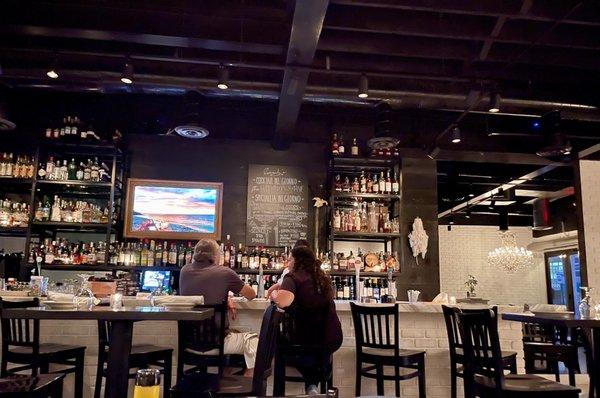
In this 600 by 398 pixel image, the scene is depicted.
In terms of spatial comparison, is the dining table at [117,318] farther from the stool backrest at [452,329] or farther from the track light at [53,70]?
the track light at [53,70]

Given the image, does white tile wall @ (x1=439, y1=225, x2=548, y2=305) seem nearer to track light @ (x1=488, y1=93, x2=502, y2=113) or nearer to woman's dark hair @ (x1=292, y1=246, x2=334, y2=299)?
track light @ (x1=488, y1=93, x2=502, y2=113)

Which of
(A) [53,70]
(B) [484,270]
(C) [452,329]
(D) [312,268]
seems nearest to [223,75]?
(A) [53,70]

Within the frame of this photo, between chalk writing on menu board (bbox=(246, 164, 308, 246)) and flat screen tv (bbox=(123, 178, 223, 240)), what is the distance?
0.45 metres

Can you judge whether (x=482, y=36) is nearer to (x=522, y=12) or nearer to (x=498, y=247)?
(x=522, y=12)

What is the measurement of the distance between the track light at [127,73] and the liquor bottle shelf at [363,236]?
2.84m

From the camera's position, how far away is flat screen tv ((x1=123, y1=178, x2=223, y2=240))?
6.05m

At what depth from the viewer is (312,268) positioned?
11.7 ft

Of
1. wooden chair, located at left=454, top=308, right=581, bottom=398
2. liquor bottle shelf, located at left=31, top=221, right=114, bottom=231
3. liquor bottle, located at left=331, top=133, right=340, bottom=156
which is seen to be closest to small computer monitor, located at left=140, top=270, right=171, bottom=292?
liquor bottle shelf, located at left=31, top=221, right=114, bottom=231

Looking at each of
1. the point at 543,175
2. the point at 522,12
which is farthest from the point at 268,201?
the point at 543,175

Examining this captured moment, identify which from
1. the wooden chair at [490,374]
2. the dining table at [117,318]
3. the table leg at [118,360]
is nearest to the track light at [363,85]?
the wooden chair at [490,374]

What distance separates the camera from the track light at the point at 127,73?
483cm

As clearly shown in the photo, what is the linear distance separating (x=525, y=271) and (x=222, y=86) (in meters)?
11.6

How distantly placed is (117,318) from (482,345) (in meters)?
2.07

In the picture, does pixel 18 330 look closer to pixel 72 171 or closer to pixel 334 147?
pixel 72 171
